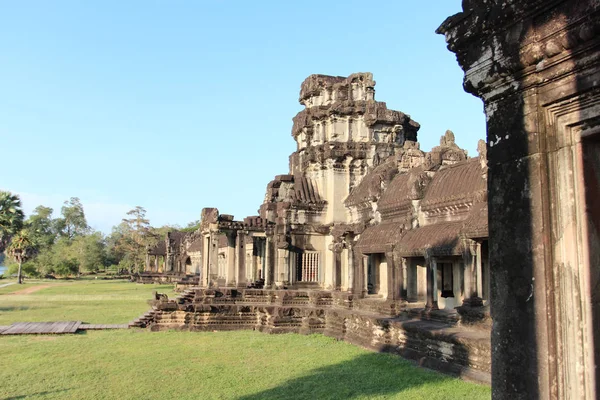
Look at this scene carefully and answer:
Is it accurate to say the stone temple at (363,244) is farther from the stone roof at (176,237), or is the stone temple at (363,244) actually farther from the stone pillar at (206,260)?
the stone roof at (176,237)

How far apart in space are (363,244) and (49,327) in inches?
417

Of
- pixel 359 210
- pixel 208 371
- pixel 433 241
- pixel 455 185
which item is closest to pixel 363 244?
pixel 359 210

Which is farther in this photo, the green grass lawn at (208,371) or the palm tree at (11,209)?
the palm tree at (11,209)

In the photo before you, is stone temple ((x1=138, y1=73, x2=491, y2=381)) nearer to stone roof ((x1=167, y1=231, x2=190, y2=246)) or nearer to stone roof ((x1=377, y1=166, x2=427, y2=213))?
stone roof ((x1=377, y1=166, x2=427, y2=213))

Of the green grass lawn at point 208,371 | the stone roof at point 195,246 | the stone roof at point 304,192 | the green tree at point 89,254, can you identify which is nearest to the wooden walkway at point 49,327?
the green grass lawn at point 208,371

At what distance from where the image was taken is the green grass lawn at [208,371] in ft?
30.8

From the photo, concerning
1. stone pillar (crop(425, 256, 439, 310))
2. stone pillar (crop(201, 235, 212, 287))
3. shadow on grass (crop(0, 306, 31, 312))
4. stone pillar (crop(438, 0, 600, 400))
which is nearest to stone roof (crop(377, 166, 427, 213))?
stone pillar (crop(425, 256, 439, 310))

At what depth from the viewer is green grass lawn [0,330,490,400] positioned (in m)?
9.38

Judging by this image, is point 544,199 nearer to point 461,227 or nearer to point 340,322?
point 461,227

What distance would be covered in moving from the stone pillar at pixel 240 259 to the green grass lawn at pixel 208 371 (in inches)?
233

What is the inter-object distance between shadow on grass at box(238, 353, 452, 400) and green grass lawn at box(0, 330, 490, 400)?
18 mm

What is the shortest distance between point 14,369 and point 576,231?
39.5ft

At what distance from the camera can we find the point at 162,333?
57.0 feet

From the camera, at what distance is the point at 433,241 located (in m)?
13.0
